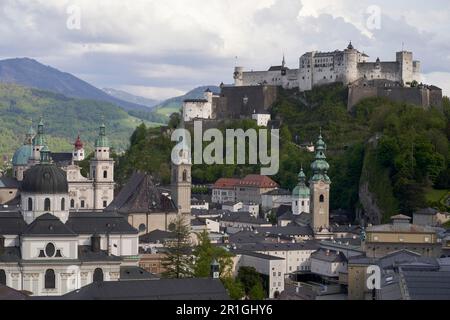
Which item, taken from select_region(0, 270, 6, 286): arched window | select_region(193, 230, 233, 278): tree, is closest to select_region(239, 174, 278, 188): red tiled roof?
select_region(193, 230, 233, 278): tree

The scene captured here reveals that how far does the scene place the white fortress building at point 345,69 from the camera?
4181 inches

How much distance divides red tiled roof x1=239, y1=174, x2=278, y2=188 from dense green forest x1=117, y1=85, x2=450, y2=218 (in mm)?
1765

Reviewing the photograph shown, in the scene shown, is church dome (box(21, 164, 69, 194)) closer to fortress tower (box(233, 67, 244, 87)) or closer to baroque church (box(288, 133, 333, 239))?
baroque church (box(288, 133, 333, 239))

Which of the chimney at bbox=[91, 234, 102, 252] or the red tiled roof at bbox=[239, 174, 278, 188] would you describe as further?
the red tiled roof at bbox=[239, 174, 278, 188]

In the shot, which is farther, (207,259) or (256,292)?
(256,292)

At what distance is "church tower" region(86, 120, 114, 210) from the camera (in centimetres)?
7706

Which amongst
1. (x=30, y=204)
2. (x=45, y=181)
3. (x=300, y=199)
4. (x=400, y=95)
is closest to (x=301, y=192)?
(x=300, y=199)

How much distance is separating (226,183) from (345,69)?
17.4 m

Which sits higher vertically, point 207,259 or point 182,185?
point 182,185

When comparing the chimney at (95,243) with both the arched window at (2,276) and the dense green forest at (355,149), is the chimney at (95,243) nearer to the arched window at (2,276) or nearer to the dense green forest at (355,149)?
the arched window at (2,276)

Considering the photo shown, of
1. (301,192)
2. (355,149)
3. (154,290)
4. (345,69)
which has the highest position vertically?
(345,69)

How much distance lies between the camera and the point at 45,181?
51094 mm

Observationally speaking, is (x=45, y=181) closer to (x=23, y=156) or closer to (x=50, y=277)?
(x=50, y=277)

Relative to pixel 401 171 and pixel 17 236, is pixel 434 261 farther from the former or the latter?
pixel 401 171
